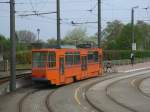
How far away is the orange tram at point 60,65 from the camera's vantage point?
3092cm

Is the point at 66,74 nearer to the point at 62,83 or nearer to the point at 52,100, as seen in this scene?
the point at 62,83

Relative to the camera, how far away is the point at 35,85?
110ft

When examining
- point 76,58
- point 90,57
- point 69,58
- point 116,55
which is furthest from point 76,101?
point 116,55

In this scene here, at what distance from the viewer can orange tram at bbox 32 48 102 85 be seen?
3092 centimetres

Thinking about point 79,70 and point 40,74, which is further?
point 79,70

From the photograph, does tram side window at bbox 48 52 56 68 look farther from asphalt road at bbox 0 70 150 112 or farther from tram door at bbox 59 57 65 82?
asphalt road at bbox 0 70 150 112

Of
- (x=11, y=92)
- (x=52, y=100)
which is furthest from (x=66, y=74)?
(x=52, y=100)

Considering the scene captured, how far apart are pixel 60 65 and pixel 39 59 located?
1.52 meters

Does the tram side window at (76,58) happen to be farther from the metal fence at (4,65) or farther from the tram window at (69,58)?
the metal fence at (4,65)

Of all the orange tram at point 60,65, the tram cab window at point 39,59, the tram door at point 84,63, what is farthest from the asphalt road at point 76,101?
the tram door at point 84,63

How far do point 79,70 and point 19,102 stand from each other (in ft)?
43.5

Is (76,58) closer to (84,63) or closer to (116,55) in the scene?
(84,63)

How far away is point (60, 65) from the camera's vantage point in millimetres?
31922

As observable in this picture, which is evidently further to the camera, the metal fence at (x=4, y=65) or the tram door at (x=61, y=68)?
the metal fence at (x=4, y=65)
